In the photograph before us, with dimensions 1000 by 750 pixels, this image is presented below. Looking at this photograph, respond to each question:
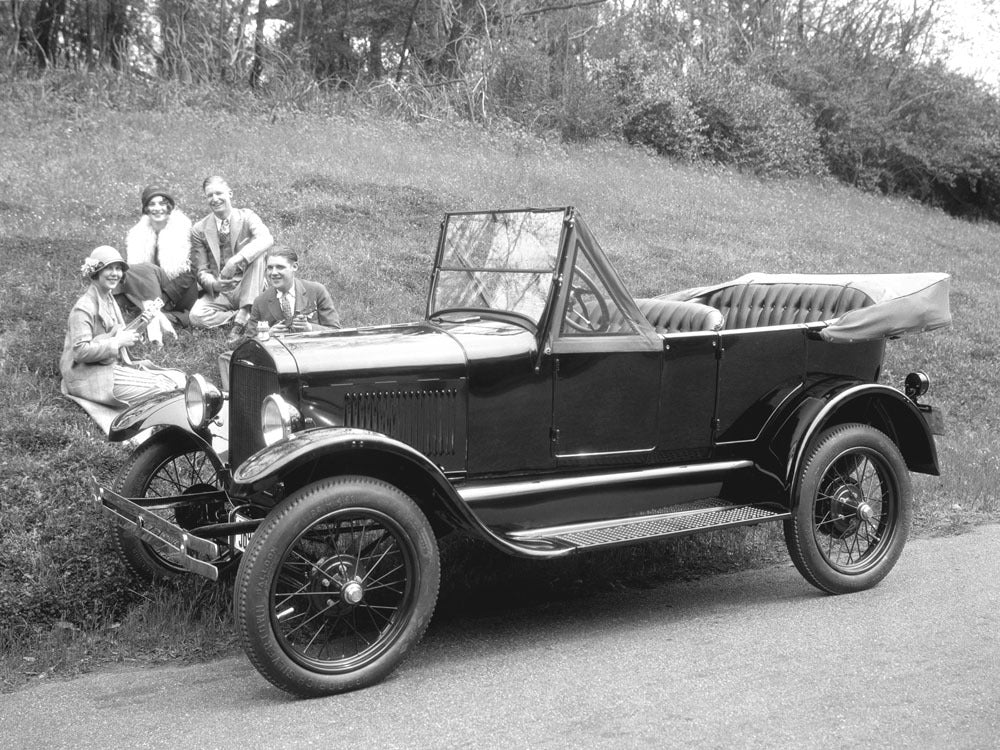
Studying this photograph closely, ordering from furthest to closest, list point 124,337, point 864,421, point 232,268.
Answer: point 232,268 < point 124,337 < point 864,421

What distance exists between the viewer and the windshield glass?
4762 mm

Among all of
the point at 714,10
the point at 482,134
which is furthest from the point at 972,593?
the point at 714,10

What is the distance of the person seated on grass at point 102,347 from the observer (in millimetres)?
6473

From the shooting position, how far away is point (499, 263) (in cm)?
498

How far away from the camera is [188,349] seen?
805 cm

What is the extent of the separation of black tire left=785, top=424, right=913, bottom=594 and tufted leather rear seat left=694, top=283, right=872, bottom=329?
0.87 metres

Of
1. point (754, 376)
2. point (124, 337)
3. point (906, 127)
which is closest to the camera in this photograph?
point (754, 376)

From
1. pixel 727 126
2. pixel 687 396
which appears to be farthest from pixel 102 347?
pixel 727 126

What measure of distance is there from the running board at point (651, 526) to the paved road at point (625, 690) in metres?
0.42

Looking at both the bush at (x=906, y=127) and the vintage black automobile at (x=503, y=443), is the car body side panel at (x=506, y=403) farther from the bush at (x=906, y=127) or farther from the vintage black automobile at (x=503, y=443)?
the bush at (x=906, y=127)

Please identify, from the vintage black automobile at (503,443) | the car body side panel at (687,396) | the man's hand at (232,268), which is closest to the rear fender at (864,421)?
the vintage black automobile at (503,443)

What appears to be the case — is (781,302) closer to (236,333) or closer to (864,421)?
(864,421)

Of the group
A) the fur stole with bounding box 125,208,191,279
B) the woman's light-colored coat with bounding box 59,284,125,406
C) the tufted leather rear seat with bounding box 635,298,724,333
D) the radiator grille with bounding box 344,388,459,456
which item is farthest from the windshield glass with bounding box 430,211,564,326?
the fur stole with bounding box 125,208,191,279

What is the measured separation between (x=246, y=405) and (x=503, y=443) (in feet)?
3.65
